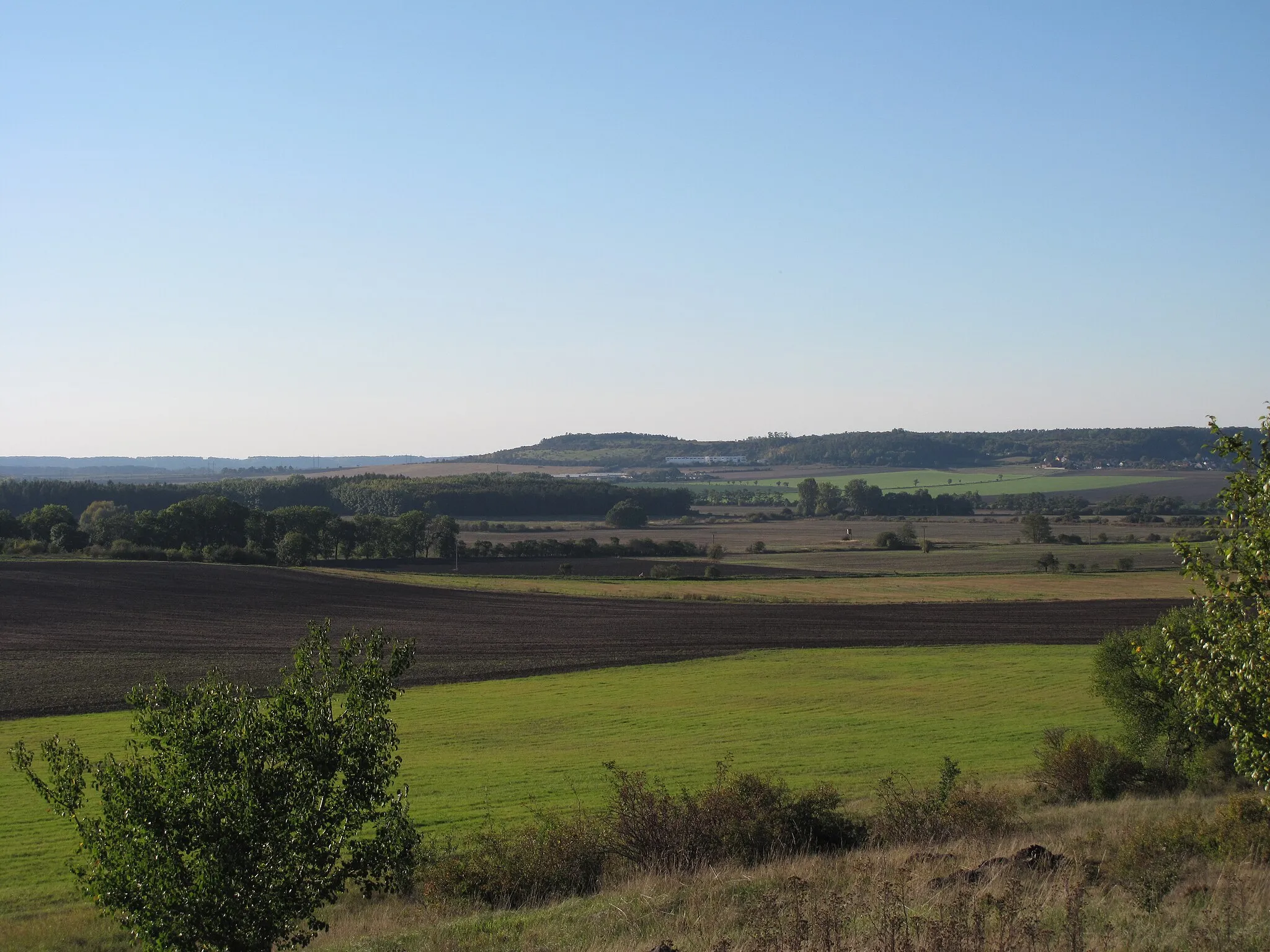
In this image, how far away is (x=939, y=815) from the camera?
19031mm

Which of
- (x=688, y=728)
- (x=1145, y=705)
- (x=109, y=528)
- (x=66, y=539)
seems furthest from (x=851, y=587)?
(x=66, y=539)

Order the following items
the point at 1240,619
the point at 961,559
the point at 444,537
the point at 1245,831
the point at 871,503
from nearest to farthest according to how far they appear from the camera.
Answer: the point at 1240,619 < the point at 1245,831 < the point at 961,559 < the point at 444,537 < the point at 871,503

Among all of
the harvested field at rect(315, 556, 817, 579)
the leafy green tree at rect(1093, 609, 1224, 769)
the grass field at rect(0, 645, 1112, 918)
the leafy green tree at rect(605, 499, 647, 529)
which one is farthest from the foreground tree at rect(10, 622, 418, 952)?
the leafy green tree at rect(605, 499, 647, 529)

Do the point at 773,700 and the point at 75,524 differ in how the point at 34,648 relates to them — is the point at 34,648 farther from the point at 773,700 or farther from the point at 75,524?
the point at 75,524

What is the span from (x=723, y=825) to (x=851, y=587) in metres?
65.4

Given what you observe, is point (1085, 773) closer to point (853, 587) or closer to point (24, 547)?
point (853, 587)

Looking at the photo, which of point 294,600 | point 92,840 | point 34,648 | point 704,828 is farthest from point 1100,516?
point 92,840

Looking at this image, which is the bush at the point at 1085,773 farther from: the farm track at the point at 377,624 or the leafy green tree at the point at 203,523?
the leafy green tree at the point at 203,523

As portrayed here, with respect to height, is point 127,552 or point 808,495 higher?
point 808,495

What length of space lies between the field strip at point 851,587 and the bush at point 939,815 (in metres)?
51.4

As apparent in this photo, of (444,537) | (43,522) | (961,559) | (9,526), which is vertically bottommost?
(961,559)

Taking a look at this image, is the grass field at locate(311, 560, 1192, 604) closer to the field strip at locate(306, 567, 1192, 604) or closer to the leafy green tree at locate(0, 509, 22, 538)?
the field strip at locate(306, 567, 1192, 604)

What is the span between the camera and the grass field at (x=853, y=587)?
74250 mm

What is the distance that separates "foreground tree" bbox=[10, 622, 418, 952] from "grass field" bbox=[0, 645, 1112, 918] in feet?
31.8
